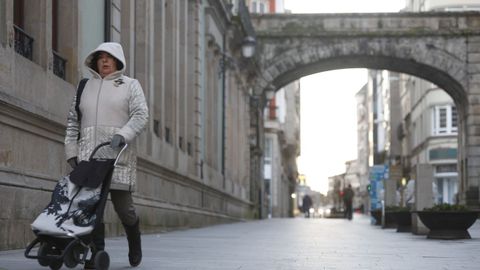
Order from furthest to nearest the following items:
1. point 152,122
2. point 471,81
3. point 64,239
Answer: point 471,81 → point 152,122 → point 64,239

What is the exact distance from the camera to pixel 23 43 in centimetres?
1196

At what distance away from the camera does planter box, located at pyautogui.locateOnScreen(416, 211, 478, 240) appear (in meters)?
16.1

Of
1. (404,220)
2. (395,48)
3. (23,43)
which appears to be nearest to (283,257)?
(23,43)

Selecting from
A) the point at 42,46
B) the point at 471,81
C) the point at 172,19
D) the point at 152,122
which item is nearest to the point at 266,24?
the point at 471,81

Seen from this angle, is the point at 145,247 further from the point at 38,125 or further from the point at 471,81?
the point at 471,81

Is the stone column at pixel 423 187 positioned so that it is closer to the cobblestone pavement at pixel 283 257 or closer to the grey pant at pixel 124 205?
the cobblestone pavement at pixel 283 257

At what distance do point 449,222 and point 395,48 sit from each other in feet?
87.5

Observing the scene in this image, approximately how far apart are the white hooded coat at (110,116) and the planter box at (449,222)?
940cm

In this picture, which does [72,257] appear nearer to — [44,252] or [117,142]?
[44,252]

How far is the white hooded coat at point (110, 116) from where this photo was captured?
757 centimetres

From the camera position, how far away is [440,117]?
62156 millimetres

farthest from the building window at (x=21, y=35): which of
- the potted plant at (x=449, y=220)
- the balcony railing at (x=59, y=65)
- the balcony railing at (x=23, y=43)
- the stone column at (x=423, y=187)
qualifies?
the stone column at (x=423, y=187)

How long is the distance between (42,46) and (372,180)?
26.5m

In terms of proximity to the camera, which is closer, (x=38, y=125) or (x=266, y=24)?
→ (x=38, y=125)
